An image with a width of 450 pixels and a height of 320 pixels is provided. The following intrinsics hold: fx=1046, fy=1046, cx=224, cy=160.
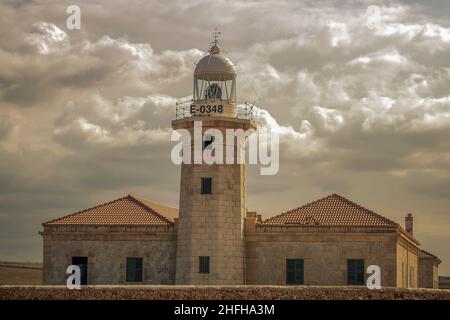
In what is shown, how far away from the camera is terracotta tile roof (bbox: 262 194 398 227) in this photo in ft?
132

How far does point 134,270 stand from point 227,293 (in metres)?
8.35

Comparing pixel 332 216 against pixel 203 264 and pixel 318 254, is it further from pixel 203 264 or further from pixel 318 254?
pixel 203 264

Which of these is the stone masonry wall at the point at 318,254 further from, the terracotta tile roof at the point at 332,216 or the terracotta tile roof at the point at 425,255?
the terracotta tile roof at the point at 425,255

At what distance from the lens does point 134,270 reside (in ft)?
134

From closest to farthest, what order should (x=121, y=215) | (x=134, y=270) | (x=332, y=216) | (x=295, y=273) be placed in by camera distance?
1. (x=295, y=273)
2. (x=134, y=270)
3. (x=332, y=216)
4. (x=121, y=215)

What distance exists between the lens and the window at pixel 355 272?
3938 cm

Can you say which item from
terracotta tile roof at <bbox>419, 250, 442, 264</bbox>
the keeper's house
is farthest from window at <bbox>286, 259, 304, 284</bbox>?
terracotta tile roof at <bbox>419, 250, 442, 264</bbox>

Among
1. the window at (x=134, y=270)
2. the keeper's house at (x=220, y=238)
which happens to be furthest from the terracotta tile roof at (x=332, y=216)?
the window at (x=134, y=270)

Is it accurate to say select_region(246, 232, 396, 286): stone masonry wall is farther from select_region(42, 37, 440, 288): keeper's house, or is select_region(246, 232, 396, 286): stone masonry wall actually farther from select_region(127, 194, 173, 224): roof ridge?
select_region(127, 194, 173, 224): roof ridge

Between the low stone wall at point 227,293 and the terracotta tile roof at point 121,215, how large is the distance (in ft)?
25.9

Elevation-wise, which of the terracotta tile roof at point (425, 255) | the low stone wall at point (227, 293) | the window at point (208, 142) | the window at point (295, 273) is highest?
the window at point (208, 142)

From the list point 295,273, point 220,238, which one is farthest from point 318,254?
point 220,238

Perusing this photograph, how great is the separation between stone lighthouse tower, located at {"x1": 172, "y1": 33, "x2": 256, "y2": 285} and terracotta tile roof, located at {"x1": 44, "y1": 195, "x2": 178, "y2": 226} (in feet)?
6.00
